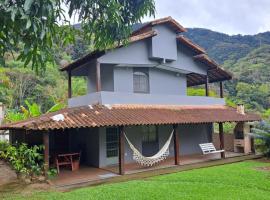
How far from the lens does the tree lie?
3640 millimetres

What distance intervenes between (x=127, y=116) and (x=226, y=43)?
5480 centimetres

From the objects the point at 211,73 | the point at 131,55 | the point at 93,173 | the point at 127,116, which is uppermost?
the point at 131,55

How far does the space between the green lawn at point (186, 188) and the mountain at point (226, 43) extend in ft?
146

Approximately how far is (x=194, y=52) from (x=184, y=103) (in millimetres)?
3489

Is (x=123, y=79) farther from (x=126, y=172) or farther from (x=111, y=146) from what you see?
(x=126, y=172)

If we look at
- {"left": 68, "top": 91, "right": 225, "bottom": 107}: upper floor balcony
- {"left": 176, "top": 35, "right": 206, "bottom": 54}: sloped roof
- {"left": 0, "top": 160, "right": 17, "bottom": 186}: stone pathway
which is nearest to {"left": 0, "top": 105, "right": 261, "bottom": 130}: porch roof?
{"left": 68, "top": 91, "right": 225, "bottom": 107}: upper floor balcony

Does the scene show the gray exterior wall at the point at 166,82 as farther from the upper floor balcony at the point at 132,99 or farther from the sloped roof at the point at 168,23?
the sloped roof at the point at 168,23

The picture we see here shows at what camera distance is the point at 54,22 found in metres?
4.47

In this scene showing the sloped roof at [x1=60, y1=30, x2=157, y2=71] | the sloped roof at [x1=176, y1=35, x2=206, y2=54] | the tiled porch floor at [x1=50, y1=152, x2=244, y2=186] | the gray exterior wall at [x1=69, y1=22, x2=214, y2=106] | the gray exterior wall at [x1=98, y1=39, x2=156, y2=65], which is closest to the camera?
Result: the tiled porch floor at [x1=50, y1=152, x2=244, y2=186]

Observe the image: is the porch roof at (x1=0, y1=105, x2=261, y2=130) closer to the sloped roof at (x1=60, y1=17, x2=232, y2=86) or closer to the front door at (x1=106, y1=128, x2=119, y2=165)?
the front door at (x1=106, y1=128, x2=119, y2=165)

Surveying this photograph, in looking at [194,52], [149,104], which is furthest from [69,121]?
[194,52]

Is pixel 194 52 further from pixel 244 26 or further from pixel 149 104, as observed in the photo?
pixel 244 26

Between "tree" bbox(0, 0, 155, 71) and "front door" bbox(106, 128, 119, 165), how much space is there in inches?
328

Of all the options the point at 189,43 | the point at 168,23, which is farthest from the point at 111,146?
the point at 189,43
